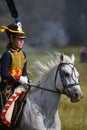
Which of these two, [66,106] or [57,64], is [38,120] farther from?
[66,106]

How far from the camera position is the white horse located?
1306cm

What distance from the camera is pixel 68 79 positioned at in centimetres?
1303

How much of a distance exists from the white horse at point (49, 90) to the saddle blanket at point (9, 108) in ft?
0.64

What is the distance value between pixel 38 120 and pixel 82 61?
3032 cm

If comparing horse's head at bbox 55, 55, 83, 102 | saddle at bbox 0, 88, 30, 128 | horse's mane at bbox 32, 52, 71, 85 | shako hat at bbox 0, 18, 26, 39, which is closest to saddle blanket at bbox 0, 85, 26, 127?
saddle at bbox 0, 88, 30, 128

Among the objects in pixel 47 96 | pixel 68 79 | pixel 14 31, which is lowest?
pixel 47 96

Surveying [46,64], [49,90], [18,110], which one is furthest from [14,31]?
[18,110]

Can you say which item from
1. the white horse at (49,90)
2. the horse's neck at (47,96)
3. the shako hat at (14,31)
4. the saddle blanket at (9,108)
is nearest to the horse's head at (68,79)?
the white horse at (49,90)

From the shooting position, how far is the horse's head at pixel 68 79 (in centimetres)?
1284

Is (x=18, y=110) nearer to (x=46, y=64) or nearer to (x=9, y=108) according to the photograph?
(x=9, y=108)

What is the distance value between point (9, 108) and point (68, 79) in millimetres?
1200

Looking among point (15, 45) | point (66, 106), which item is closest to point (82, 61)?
point (66, 106)

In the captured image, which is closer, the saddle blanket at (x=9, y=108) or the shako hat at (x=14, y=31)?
the saddle blanket at (x=9, y=108)

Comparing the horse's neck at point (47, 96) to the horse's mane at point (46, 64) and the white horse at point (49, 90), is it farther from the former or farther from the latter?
the horse's mane at point (46, 64)
